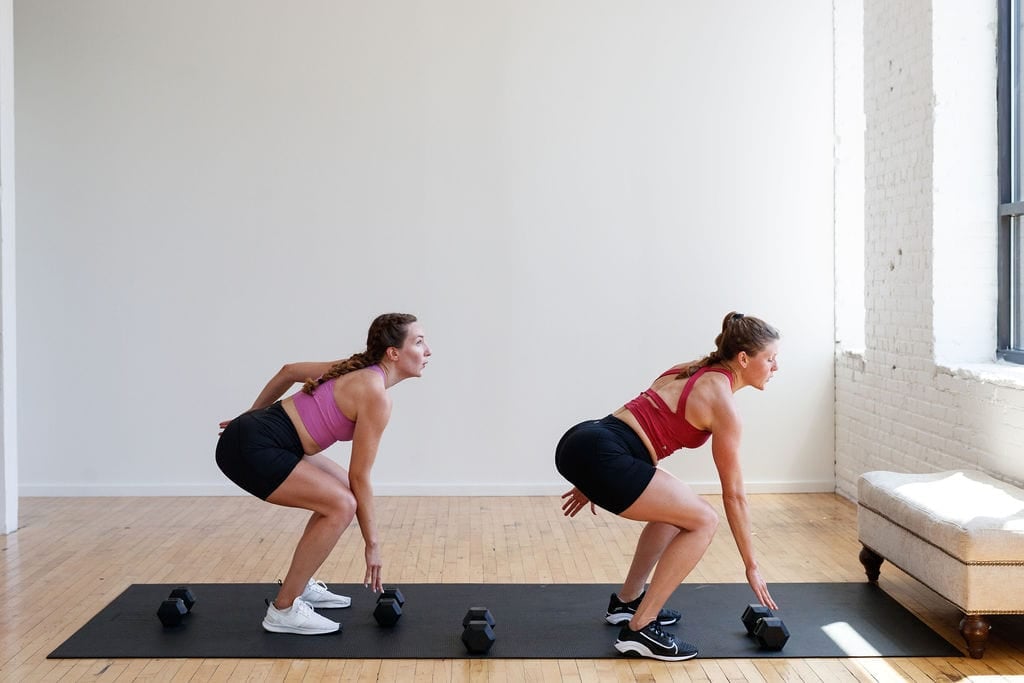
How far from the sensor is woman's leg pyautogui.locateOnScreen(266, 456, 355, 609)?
387 centimetres

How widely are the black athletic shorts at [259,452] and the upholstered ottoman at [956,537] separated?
2.22 metres

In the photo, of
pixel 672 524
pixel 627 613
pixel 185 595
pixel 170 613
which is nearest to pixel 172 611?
pixel 170 613

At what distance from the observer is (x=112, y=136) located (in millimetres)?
6477

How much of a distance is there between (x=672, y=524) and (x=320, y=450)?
1254 mm

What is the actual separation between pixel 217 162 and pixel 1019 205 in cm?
431

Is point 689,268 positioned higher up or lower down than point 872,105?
lower down

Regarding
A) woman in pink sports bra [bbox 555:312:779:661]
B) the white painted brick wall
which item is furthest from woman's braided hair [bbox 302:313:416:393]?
the white painted brick wall

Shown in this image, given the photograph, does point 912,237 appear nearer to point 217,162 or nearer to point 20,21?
point 217,162

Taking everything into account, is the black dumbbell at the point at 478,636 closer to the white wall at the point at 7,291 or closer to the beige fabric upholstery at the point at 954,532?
the beige fabric upholstery at the point at 954,532

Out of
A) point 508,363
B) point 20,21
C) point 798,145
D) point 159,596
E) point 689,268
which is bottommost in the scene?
point 159,596

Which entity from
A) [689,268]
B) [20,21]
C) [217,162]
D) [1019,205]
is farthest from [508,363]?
[20,21]

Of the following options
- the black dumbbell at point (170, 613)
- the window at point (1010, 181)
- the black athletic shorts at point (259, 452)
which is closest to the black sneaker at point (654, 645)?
the black athletic shorts at point (259, 452)

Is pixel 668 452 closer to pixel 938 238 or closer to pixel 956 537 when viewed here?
pixel 956 537

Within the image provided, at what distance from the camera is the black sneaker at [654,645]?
143 inches
